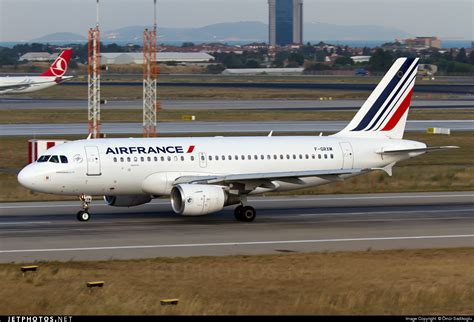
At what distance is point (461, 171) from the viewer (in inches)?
2324

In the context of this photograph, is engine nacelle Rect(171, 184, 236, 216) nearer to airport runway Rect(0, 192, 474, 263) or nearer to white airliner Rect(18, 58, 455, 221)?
white airliner Rect(18, 58, 455, 221)

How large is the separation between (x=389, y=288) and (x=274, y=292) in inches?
133

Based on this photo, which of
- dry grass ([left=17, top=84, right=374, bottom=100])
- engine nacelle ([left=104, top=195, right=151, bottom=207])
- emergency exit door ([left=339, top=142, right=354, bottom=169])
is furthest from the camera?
dry grass ([left=17, top=84, right=374, bottom=100])

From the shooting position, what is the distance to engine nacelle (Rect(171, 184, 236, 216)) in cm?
4003

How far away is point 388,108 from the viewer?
1893 inches

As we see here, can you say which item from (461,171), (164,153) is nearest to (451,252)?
(164,153)

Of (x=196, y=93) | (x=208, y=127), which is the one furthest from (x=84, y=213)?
(x=196, y=93)

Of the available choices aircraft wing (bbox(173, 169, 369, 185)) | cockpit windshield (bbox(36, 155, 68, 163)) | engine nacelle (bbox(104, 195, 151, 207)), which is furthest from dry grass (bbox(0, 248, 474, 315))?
engine nacelle (bbox(104, 195, 151, 207))

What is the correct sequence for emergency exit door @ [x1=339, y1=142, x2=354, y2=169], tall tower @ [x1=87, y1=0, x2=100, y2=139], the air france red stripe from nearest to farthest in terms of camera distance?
emergency exit door @ [x1=339, y1=142, x2=354, y2=169], the air france red stripe, tall tower @ [x1=87, y1=0, x2=100, y2=139]

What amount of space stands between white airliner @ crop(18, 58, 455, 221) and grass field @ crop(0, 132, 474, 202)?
302 inches

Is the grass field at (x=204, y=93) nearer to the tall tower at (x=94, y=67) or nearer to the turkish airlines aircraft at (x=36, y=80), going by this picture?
the turkish airlines aircraft at (x=36, y=80)

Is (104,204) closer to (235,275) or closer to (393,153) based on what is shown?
(393,153)

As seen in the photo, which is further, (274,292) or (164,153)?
(164,153)

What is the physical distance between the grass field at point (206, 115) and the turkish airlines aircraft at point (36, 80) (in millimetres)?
21112
